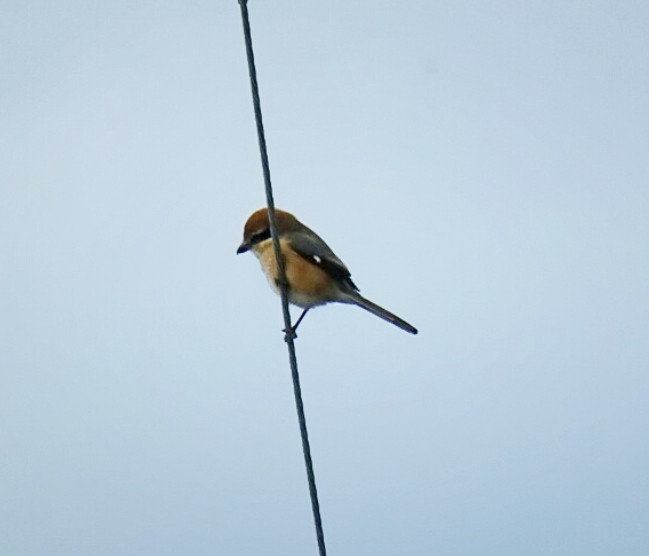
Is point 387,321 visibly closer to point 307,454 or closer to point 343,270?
point 343,270

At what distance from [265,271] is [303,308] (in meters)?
0.21

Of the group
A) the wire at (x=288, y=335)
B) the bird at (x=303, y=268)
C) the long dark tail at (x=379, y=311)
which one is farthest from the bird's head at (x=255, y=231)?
the wire at (x=288, y=335)

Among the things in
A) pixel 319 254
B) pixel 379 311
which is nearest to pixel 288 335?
pixel 379 311

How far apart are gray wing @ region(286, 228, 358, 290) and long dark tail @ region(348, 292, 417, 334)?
0.25 feet

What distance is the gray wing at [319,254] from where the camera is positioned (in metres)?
3.81

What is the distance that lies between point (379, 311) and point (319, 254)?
13.4 inches

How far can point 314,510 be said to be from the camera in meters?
2.31

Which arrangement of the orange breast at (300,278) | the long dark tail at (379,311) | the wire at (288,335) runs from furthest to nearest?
the orange breast at (300,278) < the long dark tail at (379,311) < the wire at (288,335)

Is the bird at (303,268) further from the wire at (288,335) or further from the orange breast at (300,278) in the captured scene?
the wire at (288,335)

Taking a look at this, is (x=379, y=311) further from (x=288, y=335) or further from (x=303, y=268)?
(x=288, y=335)

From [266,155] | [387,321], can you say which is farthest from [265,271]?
[266,155]

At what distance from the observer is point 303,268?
12.4 ft

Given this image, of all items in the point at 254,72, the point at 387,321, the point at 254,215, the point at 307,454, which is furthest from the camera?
the point at 254,215

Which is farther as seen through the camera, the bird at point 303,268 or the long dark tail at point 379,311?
the bird at point 303,268
